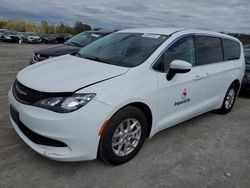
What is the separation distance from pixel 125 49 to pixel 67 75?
3.53 feet

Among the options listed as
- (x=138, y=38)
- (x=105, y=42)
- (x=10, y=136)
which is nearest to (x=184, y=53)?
(x=138, y=38)

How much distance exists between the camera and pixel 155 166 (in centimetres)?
290

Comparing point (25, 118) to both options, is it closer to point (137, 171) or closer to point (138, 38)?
point (137, 171)

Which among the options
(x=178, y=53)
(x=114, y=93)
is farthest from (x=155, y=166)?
(x=178, y=53)

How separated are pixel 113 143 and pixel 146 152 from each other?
2.32ft

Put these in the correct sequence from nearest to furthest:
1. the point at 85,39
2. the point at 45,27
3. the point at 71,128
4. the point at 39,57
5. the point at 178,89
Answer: the point at 71,128
the point at 178,89
the point at 39,57
the point at 85,39
the point at 45,27

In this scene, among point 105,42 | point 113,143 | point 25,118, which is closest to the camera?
point 25,118

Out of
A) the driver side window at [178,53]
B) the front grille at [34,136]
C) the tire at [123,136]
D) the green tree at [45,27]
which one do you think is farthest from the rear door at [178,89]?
the green tree at [45,27]

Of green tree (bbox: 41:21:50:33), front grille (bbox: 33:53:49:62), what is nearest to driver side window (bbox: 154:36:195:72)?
front grille (bbox: 33:53:49:62)

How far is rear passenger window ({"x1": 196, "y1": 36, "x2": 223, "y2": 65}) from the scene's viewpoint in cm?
379

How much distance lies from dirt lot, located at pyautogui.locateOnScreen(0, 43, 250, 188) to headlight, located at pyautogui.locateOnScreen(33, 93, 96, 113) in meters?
0.81

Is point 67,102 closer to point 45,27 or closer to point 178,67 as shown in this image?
point 178,67

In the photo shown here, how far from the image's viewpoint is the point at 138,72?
2828 mm

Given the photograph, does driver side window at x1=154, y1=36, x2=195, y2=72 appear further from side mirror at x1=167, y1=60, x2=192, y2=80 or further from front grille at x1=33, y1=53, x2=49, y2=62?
front grille at x1=33, y1=53, x2=49, y2=62
